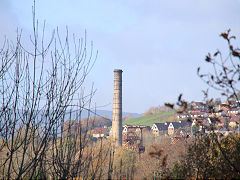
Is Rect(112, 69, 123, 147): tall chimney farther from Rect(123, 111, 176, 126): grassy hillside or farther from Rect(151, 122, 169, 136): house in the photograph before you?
Rect(123, 111, 176, 126): grassy hillside

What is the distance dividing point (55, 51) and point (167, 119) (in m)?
101

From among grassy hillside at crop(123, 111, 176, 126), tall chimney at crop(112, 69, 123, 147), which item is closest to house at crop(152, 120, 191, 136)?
grassy hillside at crop(123, 111, 176, 126)

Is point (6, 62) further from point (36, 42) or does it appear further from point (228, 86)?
point (228, 86)

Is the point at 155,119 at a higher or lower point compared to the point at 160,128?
higher

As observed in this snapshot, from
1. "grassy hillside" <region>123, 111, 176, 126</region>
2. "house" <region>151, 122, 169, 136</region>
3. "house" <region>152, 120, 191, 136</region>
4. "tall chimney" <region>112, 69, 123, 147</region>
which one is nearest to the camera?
"tall chimney" <region>112, 69, 123, 147</region>

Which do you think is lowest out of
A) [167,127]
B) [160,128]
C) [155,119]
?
[160,128]

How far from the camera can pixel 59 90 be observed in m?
5.03

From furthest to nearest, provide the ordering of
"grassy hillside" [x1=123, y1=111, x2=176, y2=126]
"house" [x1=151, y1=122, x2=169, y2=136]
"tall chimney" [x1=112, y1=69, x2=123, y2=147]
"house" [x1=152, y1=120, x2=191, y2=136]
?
"grassy hillside" [x1=123, y1=111, x2=176, y2=126], "house" [x1=151, y1=122, x2=169, y2=136], "house" [x1=152, y1=120, x2=191, y2=136], "tall chimney" [x1=112, y1=69, x2=123, y2=147]

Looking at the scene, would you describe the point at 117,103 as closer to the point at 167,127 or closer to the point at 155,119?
the point at 167,127

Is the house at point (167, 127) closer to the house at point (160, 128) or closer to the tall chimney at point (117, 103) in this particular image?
the house at point (160, 128)

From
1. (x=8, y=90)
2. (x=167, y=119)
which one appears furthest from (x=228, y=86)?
(x=167, y=119)

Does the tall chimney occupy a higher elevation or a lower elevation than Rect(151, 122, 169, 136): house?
higher

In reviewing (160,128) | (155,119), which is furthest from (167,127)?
(155,119)

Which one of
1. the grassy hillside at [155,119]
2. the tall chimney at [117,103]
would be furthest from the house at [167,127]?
the tall chimney at [117,103]
